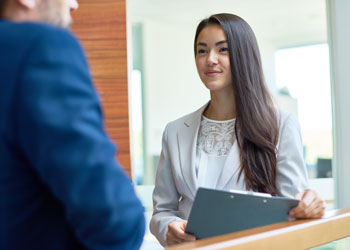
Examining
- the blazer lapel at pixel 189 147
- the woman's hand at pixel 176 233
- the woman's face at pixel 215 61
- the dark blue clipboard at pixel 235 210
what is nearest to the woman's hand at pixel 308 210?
the dark blue clipboard at pixel 235 210

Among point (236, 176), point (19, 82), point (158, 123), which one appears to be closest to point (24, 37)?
point (19, 82)

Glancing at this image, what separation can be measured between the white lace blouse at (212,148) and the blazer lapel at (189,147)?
3cm

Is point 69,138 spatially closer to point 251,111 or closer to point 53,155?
point 53,155

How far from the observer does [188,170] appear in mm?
2289

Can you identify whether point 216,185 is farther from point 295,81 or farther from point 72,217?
point 295,81

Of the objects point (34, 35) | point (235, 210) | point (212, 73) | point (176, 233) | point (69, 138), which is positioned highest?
point (212, 73)

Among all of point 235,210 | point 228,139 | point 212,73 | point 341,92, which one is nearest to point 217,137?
point 228,139

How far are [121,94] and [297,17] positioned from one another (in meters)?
4.36

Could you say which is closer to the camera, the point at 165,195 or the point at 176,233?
the point at 176,233

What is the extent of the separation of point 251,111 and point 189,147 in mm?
329

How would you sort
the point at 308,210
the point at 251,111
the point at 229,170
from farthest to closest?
the point at 251,111 → the point at 229,170 → the point at 308,210

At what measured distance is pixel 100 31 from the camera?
2.15 m

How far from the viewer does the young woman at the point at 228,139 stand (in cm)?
221

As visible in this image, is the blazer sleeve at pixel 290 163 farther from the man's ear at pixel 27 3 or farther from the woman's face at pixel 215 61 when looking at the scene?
the man's ear at pixel 27 3
